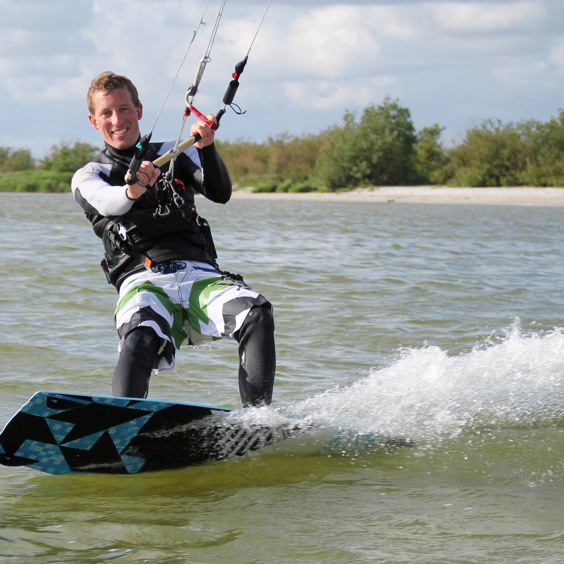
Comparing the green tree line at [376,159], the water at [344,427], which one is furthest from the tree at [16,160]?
the water at [344,427]

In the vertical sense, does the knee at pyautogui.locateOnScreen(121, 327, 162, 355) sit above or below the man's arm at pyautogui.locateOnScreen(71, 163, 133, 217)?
below

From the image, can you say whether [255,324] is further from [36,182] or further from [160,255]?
[36,182]

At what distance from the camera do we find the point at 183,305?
11.9ft

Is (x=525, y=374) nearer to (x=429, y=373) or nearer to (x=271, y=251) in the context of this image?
(x=429, y=373)

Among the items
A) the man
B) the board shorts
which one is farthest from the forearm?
the board shorts

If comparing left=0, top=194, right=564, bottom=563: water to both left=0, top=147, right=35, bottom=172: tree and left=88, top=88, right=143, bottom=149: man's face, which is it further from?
left=0, top=147, right=35, bottom=172: tree

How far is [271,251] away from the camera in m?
12.9

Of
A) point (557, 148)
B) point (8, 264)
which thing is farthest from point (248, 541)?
point (557, 148)

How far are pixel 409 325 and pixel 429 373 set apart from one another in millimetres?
2487

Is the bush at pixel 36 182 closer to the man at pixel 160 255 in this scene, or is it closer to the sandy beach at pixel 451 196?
the sandy beach at pixel 451 196

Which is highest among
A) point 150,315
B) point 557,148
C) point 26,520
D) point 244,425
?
point 557,148

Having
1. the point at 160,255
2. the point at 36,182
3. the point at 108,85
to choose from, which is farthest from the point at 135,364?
the point at 36,182

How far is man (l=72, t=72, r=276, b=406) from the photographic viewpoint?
3391 mm

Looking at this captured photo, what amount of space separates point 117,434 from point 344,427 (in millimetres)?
1021
